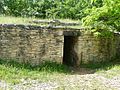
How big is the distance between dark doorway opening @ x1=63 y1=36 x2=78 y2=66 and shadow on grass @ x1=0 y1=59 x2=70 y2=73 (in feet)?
3.85

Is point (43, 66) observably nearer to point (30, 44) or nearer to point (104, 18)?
point (30, 44)

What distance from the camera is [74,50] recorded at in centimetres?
1395

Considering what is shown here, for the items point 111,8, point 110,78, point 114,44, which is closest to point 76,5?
point 114,44

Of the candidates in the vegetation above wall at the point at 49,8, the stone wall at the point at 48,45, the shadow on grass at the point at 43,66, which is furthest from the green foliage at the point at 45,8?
the shadow on grass at the point at 43,66

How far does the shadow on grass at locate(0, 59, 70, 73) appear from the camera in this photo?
1136 cm

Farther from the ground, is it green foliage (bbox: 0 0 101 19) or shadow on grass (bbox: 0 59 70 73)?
green foliage (bbox: 0 0 101 19)

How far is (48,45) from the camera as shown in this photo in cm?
1252

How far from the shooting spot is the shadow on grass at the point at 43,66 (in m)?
11.4

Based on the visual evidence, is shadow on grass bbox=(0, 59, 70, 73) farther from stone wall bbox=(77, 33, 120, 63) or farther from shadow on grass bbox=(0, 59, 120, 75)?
stone wall bbox=(77, 33, 120, 63)

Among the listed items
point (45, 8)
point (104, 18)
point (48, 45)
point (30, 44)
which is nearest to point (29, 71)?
point (30, 44)

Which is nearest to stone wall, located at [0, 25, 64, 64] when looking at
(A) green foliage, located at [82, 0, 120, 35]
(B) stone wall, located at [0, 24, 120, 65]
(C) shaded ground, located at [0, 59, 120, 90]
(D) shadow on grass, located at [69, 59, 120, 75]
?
(B) stone wall, located at [0, 24, 120, 65]

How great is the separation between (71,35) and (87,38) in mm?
767

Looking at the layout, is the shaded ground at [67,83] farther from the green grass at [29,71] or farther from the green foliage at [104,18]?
the green foliage at [104,18]

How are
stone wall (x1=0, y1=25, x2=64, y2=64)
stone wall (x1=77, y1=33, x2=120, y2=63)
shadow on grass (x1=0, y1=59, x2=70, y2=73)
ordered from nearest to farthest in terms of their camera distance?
shadow on grass (x1=0, y1=59, x2=70, y2=73), stone wall (x1=0, y1=25, x2=64, y2=64), stone wall (x1=77, y1=33, x2=120, y2=63)
